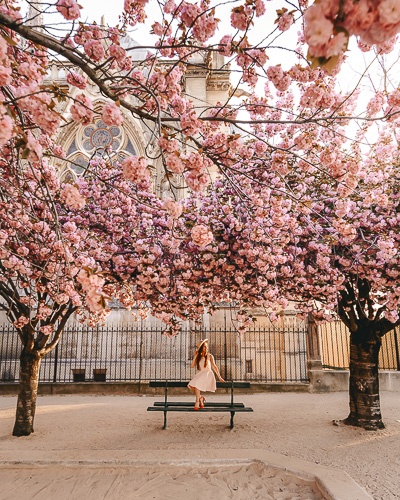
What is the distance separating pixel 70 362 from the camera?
1518 centimetres

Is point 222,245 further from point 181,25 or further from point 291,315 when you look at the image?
point 291,315

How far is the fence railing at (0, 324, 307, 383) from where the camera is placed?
50.4 ft

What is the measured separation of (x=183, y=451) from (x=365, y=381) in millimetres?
4525

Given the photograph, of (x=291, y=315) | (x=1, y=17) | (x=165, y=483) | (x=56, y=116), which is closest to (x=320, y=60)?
(x=56, y=116)

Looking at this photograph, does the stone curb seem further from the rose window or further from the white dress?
the rose window

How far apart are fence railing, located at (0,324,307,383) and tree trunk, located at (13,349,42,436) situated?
6649 mm

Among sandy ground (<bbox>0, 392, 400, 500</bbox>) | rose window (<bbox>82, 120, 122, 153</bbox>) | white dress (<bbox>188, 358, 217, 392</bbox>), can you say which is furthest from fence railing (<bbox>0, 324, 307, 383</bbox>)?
rose window (<bbox>82, 120, 122, 153</bbox>)

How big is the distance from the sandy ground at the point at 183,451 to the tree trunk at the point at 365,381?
1.05 ft

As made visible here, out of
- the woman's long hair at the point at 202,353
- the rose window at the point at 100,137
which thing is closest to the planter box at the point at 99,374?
the woman's long hair at the point at 202,353

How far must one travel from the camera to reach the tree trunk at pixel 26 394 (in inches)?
324

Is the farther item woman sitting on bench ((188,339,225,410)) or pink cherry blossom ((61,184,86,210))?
woman sitting on bench ((188,339,225,410))

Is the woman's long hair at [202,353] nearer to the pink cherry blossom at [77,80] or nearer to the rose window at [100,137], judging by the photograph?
the pink cherry blossom at [77,80]

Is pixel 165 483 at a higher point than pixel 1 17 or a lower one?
lower

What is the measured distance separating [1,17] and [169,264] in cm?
593
